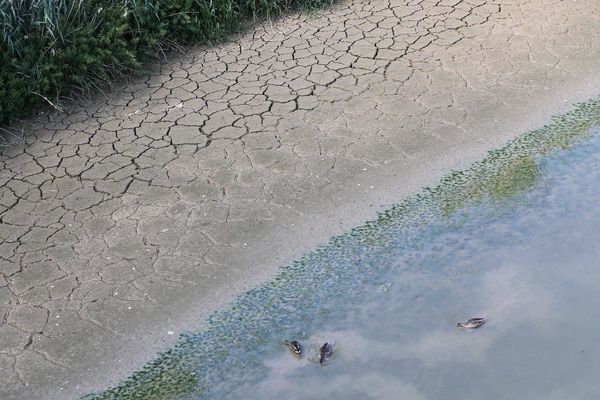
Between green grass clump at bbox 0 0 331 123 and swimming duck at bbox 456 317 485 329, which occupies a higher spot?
green grass clump at bbox 0 0 331 123

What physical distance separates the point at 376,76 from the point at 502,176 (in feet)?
5.71

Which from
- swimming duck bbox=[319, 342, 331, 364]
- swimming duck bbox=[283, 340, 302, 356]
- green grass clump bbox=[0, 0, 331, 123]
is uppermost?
green grass clump bbox=[0, 0, 331, 123]

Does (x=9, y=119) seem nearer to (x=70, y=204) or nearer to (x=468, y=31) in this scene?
(x=70, y=204)

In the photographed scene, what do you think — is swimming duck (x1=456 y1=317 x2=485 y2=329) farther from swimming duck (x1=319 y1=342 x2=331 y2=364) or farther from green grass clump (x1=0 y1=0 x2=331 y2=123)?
green grass clump (x1=0 y1=0 x2=331 y2=123)

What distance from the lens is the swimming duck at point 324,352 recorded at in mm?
4645

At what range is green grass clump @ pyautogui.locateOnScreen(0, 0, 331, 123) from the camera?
22.7ft

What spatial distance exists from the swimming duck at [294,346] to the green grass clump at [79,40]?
3.23m

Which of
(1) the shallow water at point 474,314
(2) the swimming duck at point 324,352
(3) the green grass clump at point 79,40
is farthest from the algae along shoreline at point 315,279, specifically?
(3) the green grass clump at point 79,40

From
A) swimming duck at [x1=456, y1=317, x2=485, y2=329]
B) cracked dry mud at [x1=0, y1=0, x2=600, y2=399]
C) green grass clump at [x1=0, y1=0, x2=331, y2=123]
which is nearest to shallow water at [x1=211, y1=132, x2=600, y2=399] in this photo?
swimming duck at [x1=456, y1=317, x2=485, y2=329]

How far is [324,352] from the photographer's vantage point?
467 cm

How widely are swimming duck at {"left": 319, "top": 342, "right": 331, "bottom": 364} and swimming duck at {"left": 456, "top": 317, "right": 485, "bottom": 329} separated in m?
0.72

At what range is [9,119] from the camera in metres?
6.88

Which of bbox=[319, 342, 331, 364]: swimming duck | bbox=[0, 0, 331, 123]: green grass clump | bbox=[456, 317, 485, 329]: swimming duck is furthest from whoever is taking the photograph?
bbox=[0, 0, 331, 123]: green grass clump

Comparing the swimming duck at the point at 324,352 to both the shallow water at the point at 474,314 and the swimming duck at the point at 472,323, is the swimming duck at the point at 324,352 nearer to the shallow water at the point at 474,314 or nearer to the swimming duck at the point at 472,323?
the shallow water at the point at 474,314
